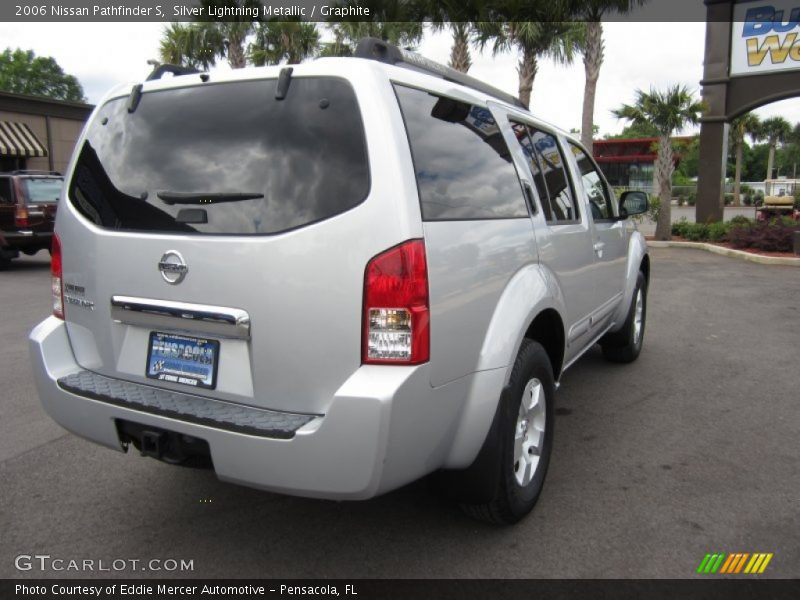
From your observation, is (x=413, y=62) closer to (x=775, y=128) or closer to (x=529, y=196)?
(x=529, y=196)

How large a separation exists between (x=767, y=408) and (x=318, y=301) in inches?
150

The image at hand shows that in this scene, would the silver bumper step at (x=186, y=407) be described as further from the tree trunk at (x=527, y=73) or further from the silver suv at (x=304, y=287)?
the tree trunk at (x=527, y=73)

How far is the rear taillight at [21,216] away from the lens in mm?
11922

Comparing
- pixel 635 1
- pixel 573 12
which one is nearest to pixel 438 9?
pixel 573 12

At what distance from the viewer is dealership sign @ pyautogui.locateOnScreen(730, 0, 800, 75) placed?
55.1 ft

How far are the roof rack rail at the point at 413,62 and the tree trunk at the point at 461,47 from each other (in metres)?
15.0

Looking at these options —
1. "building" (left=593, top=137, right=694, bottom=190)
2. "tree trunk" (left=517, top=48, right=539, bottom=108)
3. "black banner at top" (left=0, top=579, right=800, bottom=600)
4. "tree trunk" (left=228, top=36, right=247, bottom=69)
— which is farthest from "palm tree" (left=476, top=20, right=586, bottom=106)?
"building" (left=593, top=137, right=694, bottom=190)

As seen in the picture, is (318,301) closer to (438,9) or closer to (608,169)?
(438,9)

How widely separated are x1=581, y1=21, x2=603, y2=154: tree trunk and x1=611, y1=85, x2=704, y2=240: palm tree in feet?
3.92

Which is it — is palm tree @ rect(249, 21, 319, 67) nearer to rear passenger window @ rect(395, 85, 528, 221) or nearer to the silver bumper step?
rear passenger window @ rect(395, 85, 528, 221)

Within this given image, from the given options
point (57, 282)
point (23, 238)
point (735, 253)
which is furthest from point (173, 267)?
point (735, 253)

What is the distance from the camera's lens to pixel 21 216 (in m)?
11.9

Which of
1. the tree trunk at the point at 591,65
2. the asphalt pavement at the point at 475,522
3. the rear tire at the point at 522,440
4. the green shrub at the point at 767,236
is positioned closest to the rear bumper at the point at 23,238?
the asphalt pavement at the point at 475,522

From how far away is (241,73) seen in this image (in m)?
2.49
